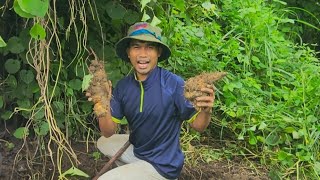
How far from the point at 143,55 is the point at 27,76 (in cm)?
79

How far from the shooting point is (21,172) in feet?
9.87

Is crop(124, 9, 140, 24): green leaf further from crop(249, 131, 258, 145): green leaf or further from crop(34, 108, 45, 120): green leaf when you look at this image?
crop(249, 131, 258, 145): green leaf

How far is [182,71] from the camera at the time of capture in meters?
3.75

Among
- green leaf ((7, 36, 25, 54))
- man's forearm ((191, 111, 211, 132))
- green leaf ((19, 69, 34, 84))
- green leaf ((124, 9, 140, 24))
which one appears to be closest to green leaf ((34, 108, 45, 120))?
green leaf ((19, 69, 34, 84))

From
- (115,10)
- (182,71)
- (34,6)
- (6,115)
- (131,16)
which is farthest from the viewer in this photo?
(182,71)

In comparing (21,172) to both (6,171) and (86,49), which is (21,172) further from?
(86,49)

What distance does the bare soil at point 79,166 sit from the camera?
3.01 metres

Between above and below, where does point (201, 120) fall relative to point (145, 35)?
below

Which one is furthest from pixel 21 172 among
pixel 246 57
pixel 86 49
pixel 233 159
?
pixel 246 57

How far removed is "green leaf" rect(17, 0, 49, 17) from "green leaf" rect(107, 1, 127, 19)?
84 centimetres

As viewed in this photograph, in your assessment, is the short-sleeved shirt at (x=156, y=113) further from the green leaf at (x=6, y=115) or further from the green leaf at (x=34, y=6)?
Answer: the green leaf at (x=6, y=115)

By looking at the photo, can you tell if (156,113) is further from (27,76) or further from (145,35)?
(27,76)

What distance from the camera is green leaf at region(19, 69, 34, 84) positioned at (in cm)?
289

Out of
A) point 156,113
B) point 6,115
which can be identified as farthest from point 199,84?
point 6,115
